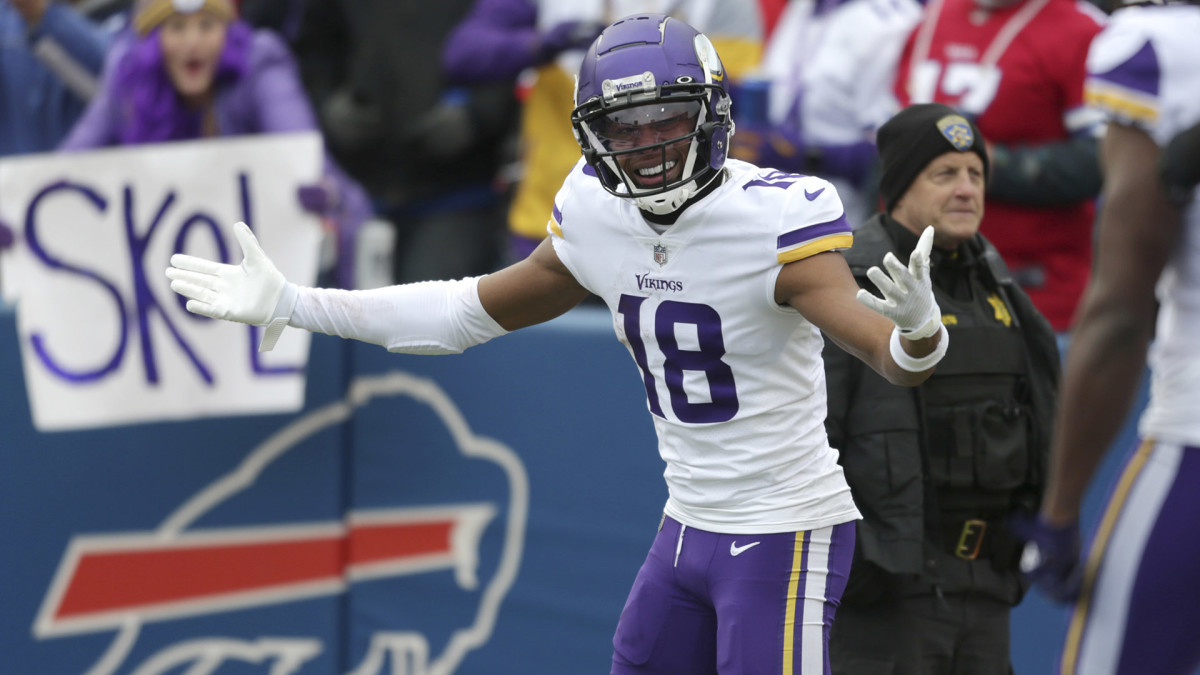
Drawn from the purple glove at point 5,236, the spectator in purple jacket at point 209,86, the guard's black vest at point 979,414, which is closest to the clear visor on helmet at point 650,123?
the guard's black vest at point 979,414

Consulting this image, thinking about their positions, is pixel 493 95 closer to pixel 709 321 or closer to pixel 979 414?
pixel 979 414

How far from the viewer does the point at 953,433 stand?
11.4 ft

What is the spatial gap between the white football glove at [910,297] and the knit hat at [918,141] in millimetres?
956

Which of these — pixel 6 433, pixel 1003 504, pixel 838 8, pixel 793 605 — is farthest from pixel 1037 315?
pixel 6 433

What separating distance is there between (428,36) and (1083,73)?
242 cm

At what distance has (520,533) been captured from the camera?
5.01 metres

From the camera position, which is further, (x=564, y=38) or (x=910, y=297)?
(x=564, y=38)

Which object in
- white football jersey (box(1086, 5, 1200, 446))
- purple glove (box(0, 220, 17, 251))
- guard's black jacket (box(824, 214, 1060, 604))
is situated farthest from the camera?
purple glove (box(0, 220, 17, 251))

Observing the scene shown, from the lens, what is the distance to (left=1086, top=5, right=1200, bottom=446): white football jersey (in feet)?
9.18

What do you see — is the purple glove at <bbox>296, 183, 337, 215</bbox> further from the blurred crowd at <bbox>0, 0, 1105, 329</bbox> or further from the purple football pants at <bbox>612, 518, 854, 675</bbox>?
the purple football pants at <bbox>612, 518, 854, 675</bbox>

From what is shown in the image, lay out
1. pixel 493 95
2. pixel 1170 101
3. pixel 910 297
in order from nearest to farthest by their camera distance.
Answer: pixel 910 297 → pixel 1170 101 → pixel 493 95

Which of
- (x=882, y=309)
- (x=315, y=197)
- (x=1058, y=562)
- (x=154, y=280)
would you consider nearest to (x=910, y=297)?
(x=882, y=309)

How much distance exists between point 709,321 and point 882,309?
47cm

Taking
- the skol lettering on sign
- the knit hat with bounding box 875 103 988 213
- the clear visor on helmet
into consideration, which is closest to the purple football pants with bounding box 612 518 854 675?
the clear visor on helmet
